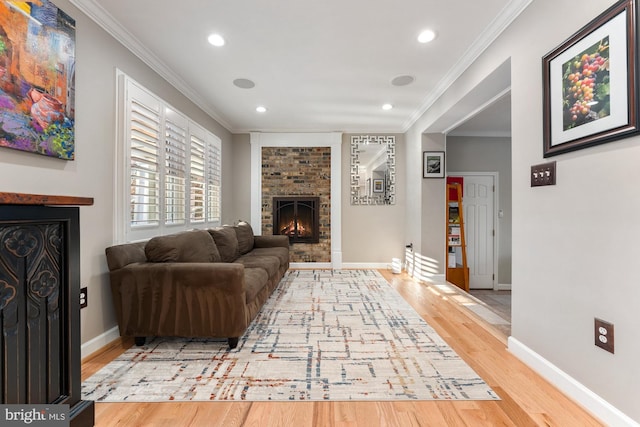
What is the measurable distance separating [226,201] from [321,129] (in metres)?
2.17

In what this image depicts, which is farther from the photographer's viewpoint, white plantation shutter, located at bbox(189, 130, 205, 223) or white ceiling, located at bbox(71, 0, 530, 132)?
white plantation shutter, located at bbox(189, 130, 205, 223)

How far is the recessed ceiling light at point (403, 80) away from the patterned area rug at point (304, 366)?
259 cm

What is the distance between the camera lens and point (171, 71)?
3.25 metres

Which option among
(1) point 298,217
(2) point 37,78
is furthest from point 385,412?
(1) point 298,217

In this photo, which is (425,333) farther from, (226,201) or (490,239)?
(226,201)

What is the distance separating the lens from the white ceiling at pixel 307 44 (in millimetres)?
2227

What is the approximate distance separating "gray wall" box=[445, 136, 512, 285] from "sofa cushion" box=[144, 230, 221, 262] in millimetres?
4402

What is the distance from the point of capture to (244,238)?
4.28 metres

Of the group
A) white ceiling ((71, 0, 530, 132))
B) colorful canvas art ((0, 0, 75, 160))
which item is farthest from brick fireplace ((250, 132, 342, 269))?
colorful canvas art ((0, 0, 75, 160))

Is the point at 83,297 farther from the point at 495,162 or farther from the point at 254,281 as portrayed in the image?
the point at 495,162

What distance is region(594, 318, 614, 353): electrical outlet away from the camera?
1.46 meters

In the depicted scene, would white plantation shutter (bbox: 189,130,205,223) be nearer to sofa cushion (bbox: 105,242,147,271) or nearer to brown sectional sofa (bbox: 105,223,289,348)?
sofa cushion (bbox: 105,242,147,271)

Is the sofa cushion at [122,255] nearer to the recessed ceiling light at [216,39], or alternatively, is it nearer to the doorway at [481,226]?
the recessed ceiling light at [216,39]

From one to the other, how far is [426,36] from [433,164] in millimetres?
2294
